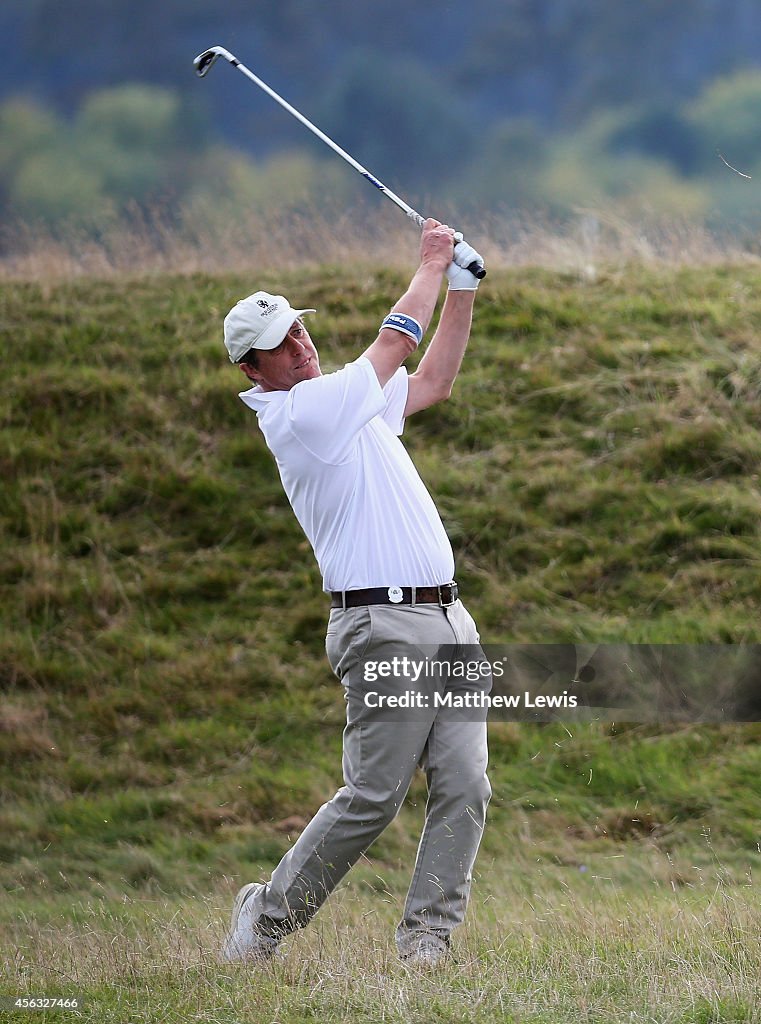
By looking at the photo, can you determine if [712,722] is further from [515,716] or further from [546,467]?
[546,467]

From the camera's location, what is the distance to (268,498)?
9594 mm

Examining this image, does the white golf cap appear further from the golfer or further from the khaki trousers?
the khaki trousers

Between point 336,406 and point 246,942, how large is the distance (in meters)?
1.74

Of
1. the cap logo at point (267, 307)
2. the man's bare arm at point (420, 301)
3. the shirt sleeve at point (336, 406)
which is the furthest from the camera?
the cap logo at point (267, 307)

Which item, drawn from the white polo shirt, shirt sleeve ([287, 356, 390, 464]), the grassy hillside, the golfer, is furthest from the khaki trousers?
the grassy hillside

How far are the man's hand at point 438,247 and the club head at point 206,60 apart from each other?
4.86ft

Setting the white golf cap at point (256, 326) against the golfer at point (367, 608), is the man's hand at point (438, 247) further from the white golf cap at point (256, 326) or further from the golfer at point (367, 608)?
the white golf cap at point (256, 326)

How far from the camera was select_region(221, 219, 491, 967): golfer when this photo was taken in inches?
157

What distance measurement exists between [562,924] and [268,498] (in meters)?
5.66

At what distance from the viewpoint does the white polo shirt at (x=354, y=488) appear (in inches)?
155

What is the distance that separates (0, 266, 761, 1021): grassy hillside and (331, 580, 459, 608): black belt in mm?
1814

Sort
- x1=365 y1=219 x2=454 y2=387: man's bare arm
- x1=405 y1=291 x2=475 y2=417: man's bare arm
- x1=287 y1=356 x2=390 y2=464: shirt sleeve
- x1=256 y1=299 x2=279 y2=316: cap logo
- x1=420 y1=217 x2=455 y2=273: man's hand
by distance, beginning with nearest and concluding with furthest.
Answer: x1=287 y1=356 x2=390 y2=464: shirt sleeve → x1=365 y1=219 x2=454 y2=387: man's bare arm → x1=256 y1=299 x2=279 y2=316: cap logo → x1=420 y1=217 x2=455 y2=273: man's hand → x1=405 y1=291 x2=475 y2=417: man's bare arm

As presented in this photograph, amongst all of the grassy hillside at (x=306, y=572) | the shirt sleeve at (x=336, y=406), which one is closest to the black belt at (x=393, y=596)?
the shirt sleeve at (x=336, y=406)

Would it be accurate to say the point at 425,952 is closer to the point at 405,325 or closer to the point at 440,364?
the point at 405,325
